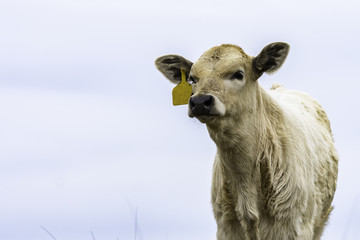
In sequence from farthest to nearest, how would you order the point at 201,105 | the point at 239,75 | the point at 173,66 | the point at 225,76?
the point at 173,66 < the point at 239,75 < the point at 225,76 < the point at 201,105

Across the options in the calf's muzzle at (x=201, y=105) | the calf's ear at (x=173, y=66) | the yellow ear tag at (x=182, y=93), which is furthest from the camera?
the calf's ear at (x=173, y=66)

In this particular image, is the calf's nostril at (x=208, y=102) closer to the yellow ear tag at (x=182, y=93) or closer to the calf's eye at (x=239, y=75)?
the calf's eye at (x=239, y=75)

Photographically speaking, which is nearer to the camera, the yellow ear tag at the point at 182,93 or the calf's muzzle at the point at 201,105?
the calf's muzzle at the point at 201,105

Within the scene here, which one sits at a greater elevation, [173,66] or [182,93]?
[173,66]

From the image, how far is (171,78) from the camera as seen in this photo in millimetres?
11109

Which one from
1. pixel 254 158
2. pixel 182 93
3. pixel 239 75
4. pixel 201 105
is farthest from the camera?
pixel 182 93

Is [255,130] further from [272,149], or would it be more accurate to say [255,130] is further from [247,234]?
[247,234]

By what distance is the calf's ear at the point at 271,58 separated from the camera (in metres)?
10.5

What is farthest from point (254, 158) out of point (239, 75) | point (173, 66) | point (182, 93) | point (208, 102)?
point (173, 66)

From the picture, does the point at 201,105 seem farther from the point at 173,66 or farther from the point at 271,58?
the point at 173,66

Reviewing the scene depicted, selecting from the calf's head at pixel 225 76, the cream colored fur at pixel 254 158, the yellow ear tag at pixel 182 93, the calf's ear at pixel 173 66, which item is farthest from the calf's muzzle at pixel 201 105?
the calf's ear at pixel 173 66

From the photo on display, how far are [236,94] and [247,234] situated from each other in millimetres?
1881

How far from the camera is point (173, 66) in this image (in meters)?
11.0

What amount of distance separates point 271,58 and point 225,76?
0.82 m
